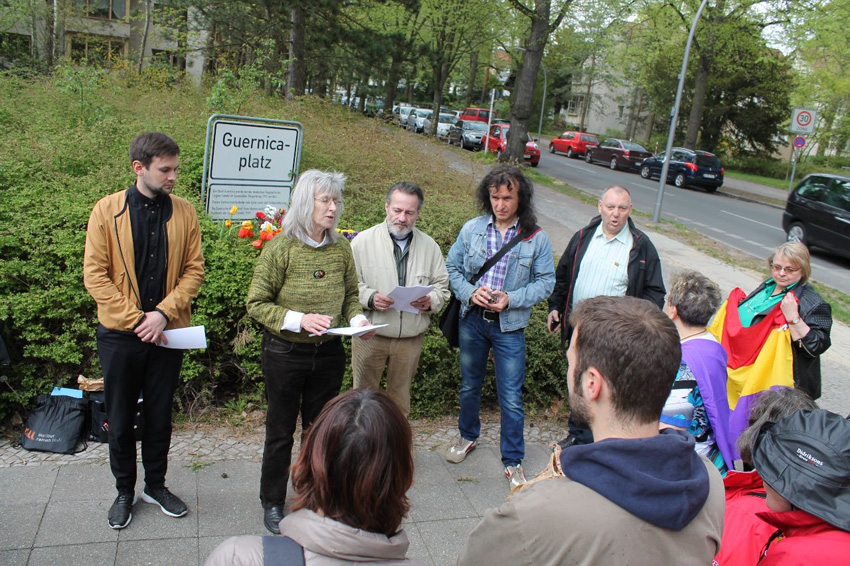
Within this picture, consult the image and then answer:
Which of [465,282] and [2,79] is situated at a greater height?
[2,79]

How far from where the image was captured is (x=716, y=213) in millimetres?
20078

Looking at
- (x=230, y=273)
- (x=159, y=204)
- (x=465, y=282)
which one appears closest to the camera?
(x=159, y=204)

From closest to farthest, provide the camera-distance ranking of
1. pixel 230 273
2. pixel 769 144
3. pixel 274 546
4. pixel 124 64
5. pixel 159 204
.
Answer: pixel 274 546 → pixel 159 204 → pixel 230 273 → pixel 124 64 → pixel 769 144

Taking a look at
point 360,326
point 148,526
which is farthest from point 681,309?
point 148,526

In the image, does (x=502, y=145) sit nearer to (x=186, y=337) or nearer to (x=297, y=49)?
(x=297, y=49)

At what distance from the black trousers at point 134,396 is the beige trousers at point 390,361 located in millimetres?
1080

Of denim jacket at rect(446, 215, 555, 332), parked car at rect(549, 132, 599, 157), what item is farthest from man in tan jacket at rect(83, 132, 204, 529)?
parked car at rect(549, 132, 599, 157)

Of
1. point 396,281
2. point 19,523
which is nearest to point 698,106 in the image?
point 396,281

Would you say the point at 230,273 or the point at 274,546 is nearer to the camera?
the point at 274,546

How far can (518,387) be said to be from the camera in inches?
161

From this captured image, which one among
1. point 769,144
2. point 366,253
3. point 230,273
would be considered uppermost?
point 769,144

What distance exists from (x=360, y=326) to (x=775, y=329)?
2635 millimetres

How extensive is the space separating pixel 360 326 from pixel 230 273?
5.63 ft

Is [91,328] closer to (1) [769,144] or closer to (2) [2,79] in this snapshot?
(2) [2,79]
